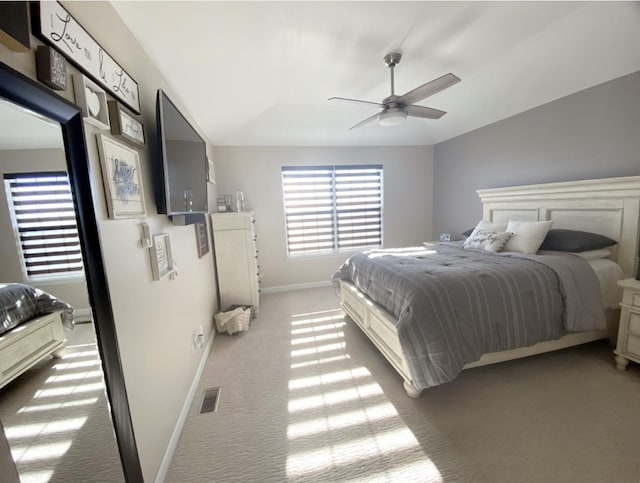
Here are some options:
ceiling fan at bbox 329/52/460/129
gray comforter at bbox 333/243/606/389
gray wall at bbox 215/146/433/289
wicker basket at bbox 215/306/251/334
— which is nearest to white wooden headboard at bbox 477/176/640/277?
gray comforter at bbox 333/243/606/389

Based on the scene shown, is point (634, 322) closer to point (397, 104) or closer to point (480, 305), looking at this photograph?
point (480, 305)

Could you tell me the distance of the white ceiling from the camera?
158cm

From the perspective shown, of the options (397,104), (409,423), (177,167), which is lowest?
(409,423)

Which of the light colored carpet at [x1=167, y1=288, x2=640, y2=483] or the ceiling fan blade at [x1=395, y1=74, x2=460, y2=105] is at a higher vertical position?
the ceiling fan blade at [x1=395, y1=74, x2=460, y2=105]

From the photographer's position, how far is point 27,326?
0.72 metres

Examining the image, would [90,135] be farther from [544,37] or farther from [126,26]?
[544,37]

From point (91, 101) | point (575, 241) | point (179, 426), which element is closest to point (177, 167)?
point (91, 101)

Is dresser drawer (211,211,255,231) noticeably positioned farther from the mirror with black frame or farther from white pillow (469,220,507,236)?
white pillow (469,220,507,236)

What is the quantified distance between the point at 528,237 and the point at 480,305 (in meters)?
1.32

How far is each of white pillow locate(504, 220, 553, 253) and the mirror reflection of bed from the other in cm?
329

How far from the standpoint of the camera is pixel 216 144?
370 centimetres

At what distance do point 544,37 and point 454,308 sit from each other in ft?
8.14

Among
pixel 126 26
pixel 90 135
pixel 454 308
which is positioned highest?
pixel 126 26

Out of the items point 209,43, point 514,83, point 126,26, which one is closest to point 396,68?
point 514,83
